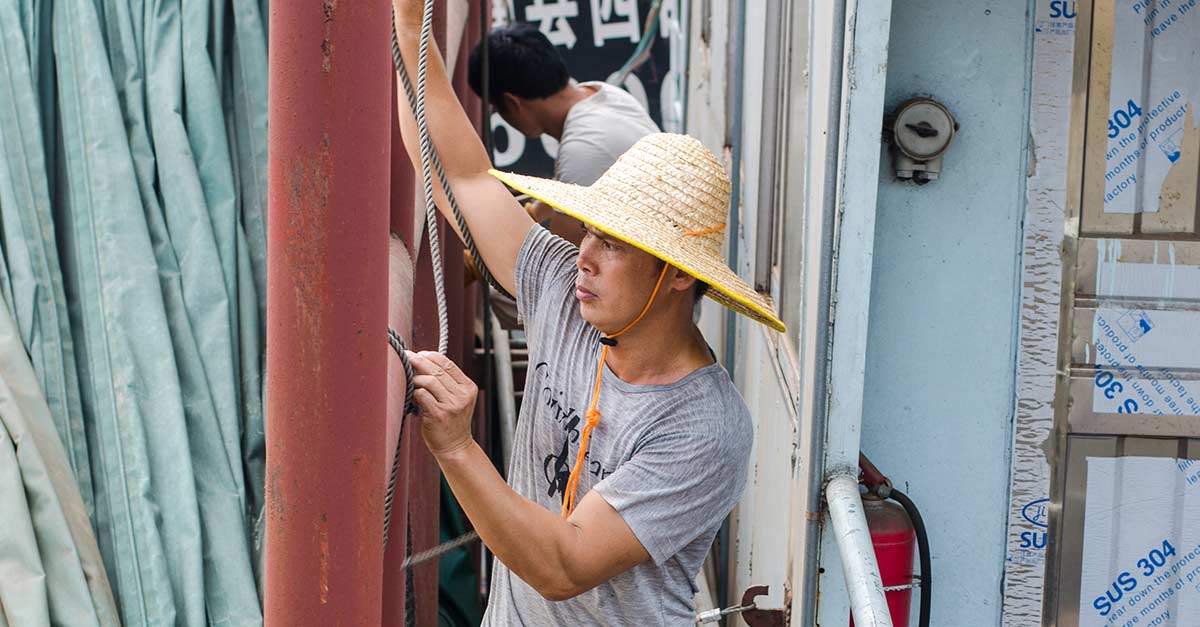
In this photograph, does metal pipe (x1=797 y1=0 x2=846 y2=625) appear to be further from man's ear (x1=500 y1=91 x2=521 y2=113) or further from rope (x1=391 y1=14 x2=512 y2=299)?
man's ear (x1=500 y1=91 x2=521 y2=113)

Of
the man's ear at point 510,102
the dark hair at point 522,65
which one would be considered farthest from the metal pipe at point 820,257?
the man's ear at point 510,102

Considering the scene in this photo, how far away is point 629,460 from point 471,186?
645mm

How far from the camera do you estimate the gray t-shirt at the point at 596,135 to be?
4176 millimetres

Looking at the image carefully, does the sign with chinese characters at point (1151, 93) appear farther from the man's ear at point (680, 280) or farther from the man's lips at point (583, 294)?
the man's lips at point (583, 294)

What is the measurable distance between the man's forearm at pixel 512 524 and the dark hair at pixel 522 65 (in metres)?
2.80

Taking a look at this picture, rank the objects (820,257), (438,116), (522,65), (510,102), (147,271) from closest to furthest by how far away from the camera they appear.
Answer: (820,257) < (438,116) < (147,271) < (522,65) < (510,102)

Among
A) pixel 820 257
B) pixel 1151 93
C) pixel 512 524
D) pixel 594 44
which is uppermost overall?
pixel 594 44

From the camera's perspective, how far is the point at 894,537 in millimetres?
2115

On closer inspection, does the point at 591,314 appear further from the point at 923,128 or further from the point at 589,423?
the point at 923,128

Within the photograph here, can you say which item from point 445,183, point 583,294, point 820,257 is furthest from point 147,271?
point 820,257

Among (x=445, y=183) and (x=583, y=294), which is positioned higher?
(x=445, y=183)

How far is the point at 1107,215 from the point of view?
219 centimetres

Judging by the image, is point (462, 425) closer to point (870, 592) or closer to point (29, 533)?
point (870, 592)

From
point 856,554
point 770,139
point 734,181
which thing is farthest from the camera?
point 734,181
